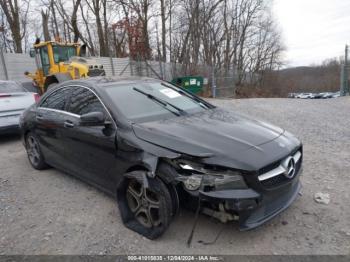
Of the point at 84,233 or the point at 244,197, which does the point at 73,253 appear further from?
the point at 244,197

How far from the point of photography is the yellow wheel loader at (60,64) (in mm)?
10852

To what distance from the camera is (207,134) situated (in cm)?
270

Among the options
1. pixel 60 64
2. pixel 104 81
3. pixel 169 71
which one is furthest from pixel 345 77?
pixel 104 81

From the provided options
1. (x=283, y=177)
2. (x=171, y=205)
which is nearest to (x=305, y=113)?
(x=283, y=177)

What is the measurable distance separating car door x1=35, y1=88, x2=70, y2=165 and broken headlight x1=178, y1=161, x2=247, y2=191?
2160 mm

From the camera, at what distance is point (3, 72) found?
46.8 ft

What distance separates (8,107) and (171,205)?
556 centimetres

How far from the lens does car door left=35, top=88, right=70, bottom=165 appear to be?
3.88 meters

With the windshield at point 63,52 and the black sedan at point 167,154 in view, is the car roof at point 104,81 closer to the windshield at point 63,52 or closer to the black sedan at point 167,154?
the black sedan at point 167,154

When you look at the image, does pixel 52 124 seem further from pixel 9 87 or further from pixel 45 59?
pixel 45 59

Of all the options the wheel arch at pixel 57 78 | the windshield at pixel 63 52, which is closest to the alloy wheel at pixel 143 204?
the wheel arch at pixel 57 78

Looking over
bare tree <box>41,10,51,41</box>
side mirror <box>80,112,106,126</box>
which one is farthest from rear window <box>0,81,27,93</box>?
bare tree <box>41,10,51,41</box>

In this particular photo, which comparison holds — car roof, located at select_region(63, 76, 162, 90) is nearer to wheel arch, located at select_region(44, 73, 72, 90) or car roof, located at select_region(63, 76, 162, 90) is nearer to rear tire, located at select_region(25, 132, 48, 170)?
rear tire, located at select_region(25, 132, 48, 170)

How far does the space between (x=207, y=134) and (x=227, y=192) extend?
24.8 inches
